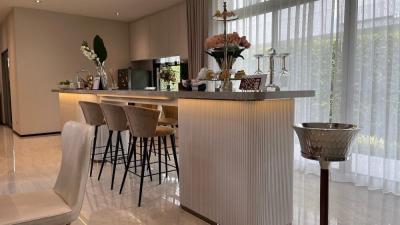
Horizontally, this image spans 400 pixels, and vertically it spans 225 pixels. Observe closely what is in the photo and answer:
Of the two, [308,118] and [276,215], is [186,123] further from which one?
[308,118]

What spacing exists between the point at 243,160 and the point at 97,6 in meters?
6.05

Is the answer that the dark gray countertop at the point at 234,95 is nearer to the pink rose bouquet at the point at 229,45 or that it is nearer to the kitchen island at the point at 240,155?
the kitchen island at the point at 240,155

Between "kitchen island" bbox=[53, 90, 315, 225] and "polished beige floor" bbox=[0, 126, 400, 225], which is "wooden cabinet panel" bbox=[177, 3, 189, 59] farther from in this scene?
"kitchen island" bbox=[53, 90, 315, 225]

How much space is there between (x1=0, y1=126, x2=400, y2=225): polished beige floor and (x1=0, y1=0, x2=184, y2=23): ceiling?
3.77 m

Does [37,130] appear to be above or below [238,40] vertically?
below

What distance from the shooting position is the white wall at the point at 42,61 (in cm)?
718

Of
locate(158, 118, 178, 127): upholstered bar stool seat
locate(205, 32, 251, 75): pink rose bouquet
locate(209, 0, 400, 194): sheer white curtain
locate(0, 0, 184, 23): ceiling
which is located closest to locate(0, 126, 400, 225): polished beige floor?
locate(209, 0, 400, 194): sheer white curtain

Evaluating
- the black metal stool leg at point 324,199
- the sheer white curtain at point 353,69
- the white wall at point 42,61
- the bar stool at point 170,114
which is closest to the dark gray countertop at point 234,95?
the black metal stool leg at point 324,199

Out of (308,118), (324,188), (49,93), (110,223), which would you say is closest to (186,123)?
(110,223)

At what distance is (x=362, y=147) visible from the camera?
355cm

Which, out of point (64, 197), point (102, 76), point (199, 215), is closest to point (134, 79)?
point (102, 76)

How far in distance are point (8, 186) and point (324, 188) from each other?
11.4 feet

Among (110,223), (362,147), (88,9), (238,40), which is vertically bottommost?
(110,223)

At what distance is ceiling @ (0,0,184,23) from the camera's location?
6633 millimetres
